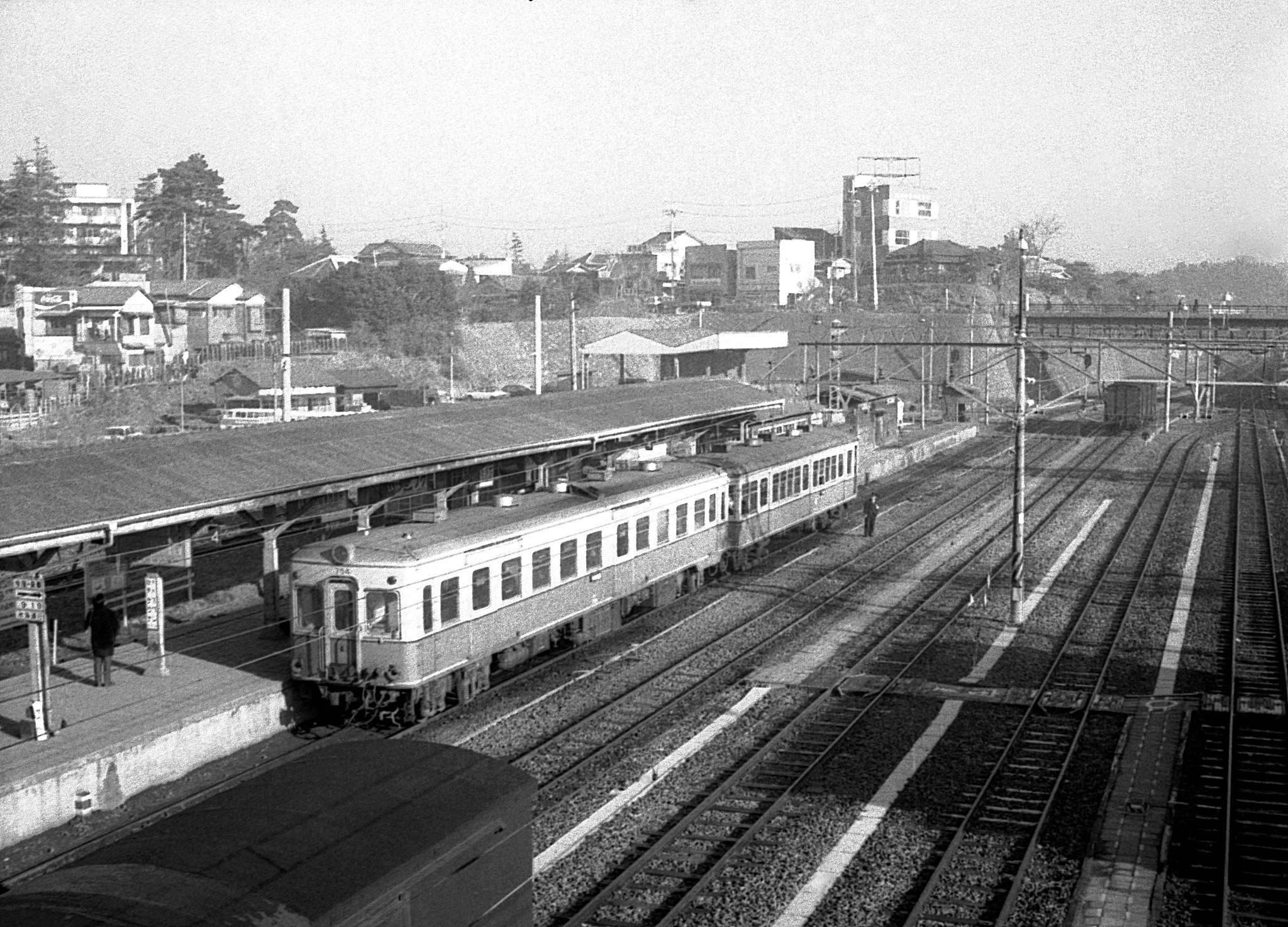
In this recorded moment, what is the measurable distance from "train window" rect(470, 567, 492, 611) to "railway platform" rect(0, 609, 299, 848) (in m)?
2.34

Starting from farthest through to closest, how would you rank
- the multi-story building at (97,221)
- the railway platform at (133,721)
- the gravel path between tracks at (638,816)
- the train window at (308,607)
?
the multi-story building at (97,221) < the train window at (308,607) < the railway platform at (133,721) < the gravel path between tracks at (638,816)

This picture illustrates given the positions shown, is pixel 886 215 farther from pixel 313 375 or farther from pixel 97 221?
pixel 313 375

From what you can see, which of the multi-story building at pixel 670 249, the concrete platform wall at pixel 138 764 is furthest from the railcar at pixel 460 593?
the multi-story building at pixel 670 249

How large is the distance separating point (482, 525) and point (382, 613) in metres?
2.12

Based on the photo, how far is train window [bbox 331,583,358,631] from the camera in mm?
14609

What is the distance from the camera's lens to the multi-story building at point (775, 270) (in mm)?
102812

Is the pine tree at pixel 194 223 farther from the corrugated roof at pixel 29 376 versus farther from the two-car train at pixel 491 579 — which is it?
the two-car train at pixel 491 579

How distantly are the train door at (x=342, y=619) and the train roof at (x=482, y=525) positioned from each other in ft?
1.04

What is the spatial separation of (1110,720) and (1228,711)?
1468mm

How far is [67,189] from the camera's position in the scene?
9062 cm

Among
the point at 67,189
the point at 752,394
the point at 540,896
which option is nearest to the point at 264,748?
the point at 540,896

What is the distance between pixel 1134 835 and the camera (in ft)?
39.0

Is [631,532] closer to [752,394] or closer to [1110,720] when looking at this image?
[1110,720]

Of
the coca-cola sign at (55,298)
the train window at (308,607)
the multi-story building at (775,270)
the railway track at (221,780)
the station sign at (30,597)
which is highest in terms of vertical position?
the multi-story building at (775,270)
